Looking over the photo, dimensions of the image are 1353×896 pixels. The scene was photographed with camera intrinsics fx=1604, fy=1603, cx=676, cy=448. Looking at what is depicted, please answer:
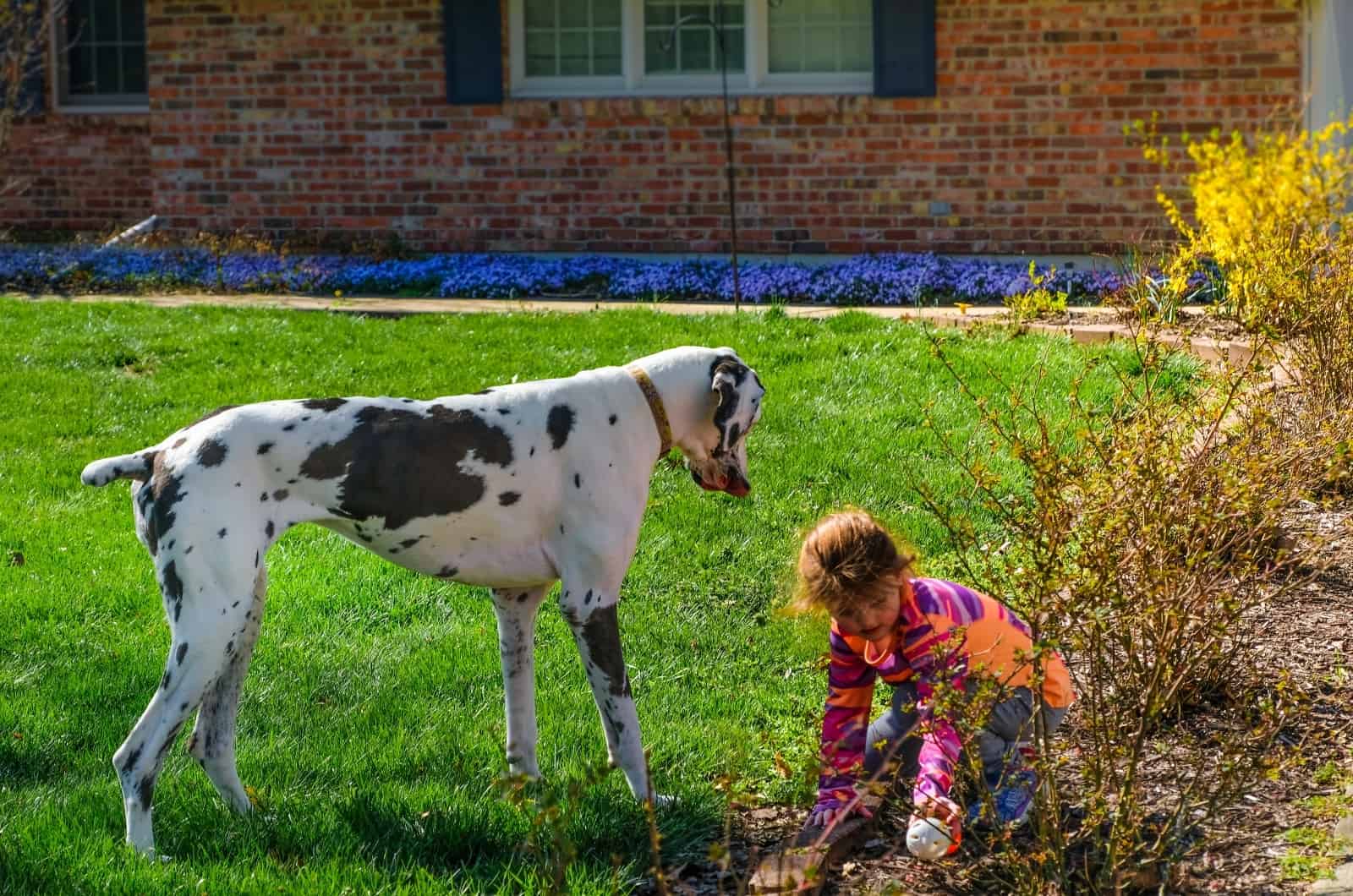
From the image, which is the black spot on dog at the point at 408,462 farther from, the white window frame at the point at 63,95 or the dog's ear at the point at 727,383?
the white window frame at the point at 63,95

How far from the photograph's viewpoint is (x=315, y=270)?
12.1m

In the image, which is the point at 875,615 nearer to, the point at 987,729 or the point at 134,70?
the point at 987,729

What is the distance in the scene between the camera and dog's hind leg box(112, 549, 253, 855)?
11.8ft

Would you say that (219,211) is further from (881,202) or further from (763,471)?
(763,471)

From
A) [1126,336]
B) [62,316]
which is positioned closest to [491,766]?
[1126,336]

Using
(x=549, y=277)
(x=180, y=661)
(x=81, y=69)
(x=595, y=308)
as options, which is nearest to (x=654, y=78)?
(x=549, y=277)

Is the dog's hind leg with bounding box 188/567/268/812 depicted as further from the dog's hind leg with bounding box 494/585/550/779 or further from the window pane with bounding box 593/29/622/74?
the window pane with bounding box 593/29/622/74

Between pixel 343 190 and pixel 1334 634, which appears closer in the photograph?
pixel 1334 634

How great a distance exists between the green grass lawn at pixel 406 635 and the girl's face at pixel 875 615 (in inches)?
16.5

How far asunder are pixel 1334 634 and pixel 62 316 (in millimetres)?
7987

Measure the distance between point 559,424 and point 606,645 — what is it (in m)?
0.56

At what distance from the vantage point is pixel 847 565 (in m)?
3.73

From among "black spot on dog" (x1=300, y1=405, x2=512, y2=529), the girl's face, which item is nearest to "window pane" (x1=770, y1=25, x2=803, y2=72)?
"black spot on dog" (x1=300, y1=405, x2=512, y2=529)

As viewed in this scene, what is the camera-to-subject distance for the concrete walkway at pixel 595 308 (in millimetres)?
9180
